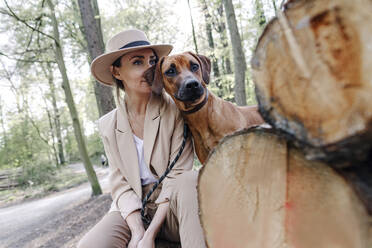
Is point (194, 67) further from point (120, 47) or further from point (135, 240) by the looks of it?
point (135, 240)

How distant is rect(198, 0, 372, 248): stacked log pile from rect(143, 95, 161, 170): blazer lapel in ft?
3.35

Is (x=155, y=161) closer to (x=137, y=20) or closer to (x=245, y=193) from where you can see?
(x=245, y=193)

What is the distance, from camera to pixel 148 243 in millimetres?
1760

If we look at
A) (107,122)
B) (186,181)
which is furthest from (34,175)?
(186,181)

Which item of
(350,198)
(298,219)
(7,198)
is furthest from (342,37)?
(7,198)

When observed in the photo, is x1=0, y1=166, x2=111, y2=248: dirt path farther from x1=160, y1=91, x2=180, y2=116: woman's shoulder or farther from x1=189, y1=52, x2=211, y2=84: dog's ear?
x1=189, y1=52, x2=211, y2=84: dog's ear

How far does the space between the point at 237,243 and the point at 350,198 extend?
493 millimetres

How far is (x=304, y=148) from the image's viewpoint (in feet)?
2.82

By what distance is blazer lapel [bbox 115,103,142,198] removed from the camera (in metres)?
2.17

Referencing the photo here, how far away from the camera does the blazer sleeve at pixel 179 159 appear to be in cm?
194

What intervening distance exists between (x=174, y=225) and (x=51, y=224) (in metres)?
5.77

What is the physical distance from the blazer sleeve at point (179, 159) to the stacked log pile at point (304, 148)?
0.75 meters

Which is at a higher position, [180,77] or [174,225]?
[180,77]

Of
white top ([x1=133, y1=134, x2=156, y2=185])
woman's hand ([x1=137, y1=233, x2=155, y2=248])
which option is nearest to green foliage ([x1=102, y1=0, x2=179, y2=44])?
white top ([x1=133, y1=134, x2=156, y2=185])
